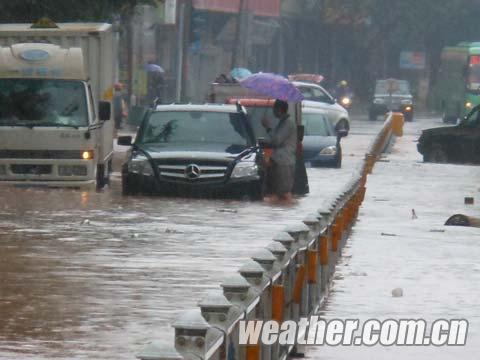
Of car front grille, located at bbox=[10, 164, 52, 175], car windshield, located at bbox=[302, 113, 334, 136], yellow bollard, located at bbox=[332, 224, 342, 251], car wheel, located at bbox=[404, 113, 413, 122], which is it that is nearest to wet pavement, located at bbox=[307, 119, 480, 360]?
yellow bollard, located at bbox=[332, 224, 342, 251]

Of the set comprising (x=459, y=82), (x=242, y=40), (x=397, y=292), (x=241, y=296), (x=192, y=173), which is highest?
(x=241, y=296)

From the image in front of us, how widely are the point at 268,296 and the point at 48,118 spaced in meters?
16.9

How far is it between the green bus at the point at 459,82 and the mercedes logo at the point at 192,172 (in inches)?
1823

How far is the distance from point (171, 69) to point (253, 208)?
164 ft

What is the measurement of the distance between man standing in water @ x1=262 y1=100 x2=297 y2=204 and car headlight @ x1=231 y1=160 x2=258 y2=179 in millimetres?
548

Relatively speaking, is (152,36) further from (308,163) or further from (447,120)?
(308,163)

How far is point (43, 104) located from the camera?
2584cm

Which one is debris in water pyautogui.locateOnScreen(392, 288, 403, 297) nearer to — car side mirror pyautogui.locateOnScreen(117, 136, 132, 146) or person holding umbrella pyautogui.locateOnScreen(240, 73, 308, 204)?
person holding umbrella pyautogui.locateOnScreen(240, 73, 308, 204)

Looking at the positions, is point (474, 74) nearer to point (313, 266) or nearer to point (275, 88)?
point (275, 88)

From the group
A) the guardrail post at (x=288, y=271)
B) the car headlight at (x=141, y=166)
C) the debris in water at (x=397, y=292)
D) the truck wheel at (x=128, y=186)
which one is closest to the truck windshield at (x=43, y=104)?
the truck wheel at (x=128, y=186)

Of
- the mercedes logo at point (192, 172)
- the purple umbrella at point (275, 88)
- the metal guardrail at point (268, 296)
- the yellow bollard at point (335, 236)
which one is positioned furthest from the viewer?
the purple umbrella at point (275, 88)

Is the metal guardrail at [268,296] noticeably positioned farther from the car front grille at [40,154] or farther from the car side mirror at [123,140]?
the car front grille at [40,154]

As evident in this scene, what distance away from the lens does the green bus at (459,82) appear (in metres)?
71.4

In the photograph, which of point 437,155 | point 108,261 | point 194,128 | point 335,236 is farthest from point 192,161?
point 437,155
